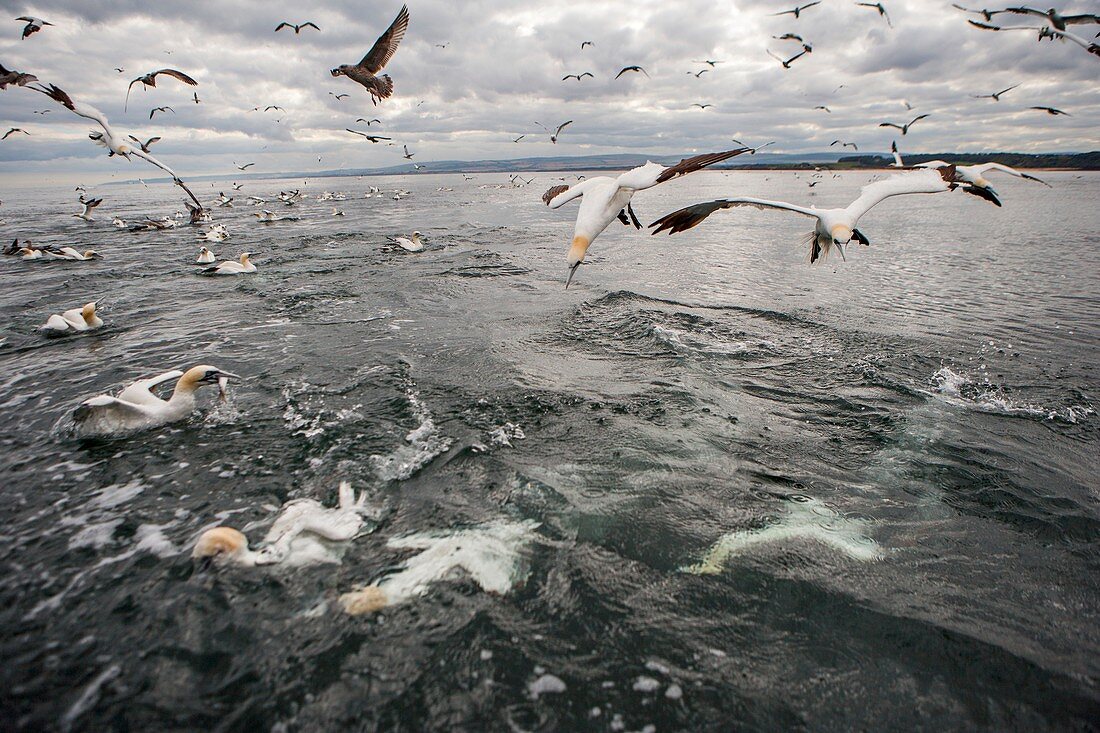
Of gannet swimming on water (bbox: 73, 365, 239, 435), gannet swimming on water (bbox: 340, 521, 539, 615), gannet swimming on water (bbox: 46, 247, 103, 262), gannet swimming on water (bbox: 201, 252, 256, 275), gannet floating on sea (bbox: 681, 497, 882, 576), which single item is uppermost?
gannet swimming on water (bbox: 46, 247, 103, 262)

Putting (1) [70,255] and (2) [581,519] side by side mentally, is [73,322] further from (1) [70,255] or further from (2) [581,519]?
(2) [581,519]

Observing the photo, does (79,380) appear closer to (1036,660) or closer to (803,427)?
(803,427)

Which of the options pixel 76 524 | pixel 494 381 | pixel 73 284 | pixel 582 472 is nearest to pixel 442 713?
pixel 582 472

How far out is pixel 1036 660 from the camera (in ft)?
12.7

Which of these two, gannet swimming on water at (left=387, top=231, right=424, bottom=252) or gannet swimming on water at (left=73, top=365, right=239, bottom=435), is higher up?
gannet swimming on water at (left=387, top=231, right=424, bottom=252)

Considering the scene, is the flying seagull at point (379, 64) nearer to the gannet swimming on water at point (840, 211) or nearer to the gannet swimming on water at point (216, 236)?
the gannet swimming on water at point (840, 211)

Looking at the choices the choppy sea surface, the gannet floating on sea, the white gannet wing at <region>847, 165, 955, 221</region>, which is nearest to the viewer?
the choppy sea surface

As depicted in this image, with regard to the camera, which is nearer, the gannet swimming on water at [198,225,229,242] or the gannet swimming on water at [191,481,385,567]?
the gannet swimming on water at [191,481,385,567]

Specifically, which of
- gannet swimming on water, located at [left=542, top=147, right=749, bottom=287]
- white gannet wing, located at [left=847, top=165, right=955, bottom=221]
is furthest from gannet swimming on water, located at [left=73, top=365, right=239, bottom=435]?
white gannet wing, located at [left=847, top=165, right=955, bottom=221]

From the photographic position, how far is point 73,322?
10.8 metres

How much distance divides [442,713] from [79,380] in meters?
8.98

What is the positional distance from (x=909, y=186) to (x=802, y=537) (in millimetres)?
4986

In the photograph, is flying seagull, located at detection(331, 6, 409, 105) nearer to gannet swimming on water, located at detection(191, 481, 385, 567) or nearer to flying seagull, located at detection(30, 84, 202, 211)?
flying seagull, located at detection(30, 84, 202, 211)

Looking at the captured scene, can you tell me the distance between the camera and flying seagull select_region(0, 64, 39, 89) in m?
8.97
